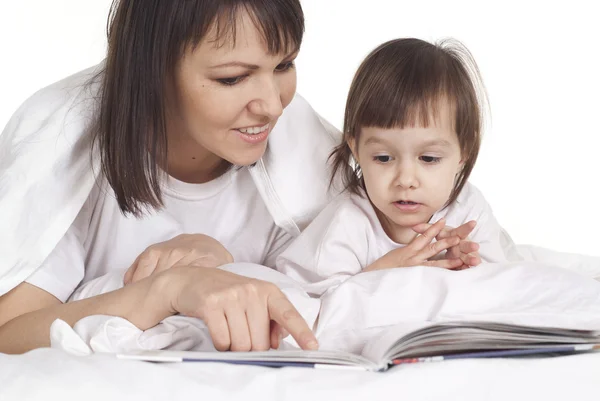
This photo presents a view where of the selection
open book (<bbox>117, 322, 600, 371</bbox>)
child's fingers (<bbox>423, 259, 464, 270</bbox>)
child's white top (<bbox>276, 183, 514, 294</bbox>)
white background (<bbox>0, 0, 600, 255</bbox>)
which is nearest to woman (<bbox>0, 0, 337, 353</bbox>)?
child's white top (<bbox>276, 183, 514, 294</bbox>)

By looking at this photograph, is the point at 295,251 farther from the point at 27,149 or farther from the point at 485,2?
the point at 485,2

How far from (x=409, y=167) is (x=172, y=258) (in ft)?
2.11

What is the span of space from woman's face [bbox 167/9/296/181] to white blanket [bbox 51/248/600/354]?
0.43 m

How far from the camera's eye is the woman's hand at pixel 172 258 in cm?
228

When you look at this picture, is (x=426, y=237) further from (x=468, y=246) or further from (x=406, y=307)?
(x=406, y=307)

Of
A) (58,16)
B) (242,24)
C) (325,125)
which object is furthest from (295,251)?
(58,16)

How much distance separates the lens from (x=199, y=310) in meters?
1.78

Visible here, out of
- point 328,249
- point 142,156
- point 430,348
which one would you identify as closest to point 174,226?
point 142,156

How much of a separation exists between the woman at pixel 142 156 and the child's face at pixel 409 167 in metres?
0.26

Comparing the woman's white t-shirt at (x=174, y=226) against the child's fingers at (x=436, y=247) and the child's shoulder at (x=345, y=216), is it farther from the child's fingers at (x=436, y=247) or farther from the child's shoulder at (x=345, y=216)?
the child's fingers at (x=436, y=247)

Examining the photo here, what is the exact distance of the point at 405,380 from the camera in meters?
1.58

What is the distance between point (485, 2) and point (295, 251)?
2513 mm

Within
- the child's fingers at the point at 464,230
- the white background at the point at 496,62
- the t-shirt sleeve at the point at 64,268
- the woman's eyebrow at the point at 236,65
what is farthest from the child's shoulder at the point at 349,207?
the white background at the point at 496,62

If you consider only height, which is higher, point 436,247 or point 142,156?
point 142,156
